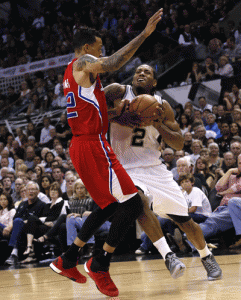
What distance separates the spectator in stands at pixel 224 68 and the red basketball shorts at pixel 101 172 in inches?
316

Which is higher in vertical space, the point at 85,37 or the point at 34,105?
the point at 34,105

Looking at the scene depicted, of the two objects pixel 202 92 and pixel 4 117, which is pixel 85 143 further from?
pixel 4 117

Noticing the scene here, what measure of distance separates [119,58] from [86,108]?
1.61ft

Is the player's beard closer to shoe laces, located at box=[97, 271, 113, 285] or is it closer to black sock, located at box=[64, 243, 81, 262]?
black sock, located at box=[64, 243, 81, 262]

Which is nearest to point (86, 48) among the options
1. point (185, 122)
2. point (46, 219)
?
point (46, 219)

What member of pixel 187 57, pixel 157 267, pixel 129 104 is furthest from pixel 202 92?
pixel 129 104

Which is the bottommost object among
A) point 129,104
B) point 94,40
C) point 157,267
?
point 157,267

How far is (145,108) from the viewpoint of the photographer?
3.97 meters

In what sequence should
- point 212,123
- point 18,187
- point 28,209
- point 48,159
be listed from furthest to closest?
point 48,159
point 212,123
point 18,187
point 28,209

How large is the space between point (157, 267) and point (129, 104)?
2.38m

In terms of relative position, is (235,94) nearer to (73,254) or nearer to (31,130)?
(31,130)

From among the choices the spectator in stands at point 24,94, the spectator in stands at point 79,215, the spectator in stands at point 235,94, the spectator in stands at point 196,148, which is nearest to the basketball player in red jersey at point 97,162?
the spectator in stands at point 79,215

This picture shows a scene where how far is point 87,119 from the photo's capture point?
3.62 m

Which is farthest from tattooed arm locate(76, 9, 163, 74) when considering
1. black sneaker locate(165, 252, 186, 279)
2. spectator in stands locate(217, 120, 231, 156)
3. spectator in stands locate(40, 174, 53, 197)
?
spectator in stands locate(217, 120, 231, 156)
